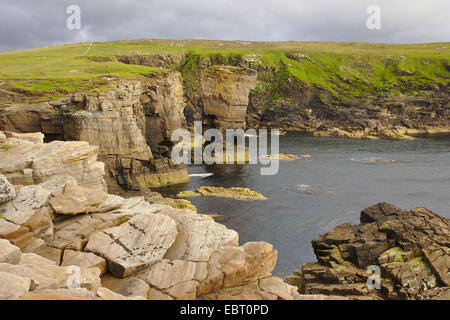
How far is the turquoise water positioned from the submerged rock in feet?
7.02

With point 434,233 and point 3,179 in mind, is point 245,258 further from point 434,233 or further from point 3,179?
point 434,233

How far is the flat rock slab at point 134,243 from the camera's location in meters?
17.2

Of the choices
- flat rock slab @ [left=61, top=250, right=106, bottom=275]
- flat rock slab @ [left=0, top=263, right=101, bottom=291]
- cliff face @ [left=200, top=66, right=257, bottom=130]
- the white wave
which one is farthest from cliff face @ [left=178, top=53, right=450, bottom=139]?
flat rock slab @ [left=0, top=263, right=101, bottom=291]

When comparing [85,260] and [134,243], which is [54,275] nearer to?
[85,260]

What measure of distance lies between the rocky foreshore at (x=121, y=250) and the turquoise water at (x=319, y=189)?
1845 cm

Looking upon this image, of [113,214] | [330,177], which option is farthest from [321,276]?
[330,177]

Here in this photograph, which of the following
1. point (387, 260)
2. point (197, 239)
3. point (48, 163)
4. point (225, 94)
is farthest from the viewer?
point (225, 94)

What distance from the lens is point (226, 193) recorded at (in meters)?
61.5

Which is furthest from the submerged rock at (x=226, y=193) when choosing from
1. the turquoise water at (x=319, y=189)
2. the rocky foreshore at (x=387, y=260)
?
the rocky foreshore at (x=387, y=260)

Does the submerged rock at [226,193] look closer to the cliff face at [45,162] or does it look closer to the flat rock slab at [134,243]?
the cliff face at [45,162]

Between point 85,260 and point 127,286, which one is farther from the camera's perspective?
point 85,260

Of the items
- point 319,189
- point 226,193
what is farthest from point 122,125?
point 319,189

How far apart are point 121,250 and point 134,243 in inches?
28.9

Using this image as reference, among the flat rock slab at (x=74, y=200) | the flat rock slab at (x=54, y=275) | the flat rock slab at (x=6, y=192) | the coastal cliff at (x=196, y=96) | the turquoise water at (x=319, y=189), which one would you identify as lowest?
the turquoise water at (x=319, y=189)
